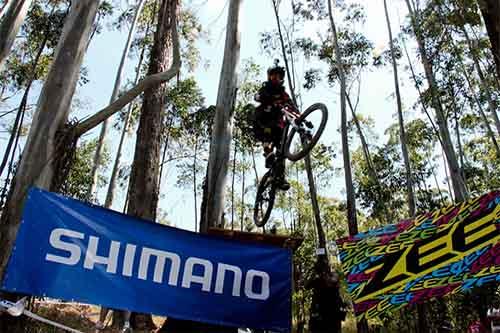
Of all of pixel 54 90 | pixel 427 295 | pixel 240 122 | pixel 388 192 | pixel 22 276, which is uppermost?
pixel 240 122

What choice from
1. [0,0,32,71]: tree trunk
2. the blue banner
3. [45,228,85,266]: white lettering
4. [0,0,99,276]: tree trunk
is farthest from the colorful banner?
[0,0,32,71]: tree trunk

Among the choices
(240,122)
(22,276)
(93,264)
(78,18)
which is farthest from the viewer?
(240,122)

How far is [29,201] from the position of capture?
2707 mm

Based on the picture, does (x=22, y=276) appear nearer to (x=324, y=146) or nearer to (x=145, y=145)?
(x=145, y=145)

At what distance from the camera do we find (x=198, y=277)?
3.13m

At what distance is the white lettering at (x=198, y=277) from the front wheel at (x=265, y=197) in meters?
1.90

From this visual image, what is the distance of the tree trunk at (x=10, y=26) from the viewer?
6555 mm

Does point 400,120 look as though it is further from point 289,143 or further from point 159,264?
point 159,264

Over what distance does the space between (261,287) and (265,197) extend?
2.20m

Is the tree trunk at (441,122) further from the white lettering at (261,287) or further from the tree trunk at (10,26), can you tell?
the tree trunk at (10,26)

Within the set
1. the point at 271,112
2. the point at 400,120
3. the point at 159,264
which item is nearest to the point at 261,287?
the point at 159,264

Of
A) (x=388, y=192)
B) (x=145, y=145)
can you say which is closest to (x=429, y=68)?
(x=388, y=192)

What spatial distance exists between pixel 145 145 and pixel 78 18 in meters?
4.12

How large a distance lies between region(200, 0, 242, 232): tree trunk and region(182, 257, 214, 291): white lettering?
47.5 inches
